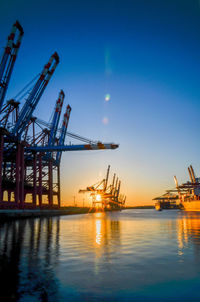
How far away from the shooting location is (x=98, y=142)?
5434 centimetres

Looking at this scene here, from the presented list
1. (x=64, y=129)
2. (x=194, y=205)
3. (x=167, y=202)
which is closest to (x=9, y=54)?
(x=64, y=129)

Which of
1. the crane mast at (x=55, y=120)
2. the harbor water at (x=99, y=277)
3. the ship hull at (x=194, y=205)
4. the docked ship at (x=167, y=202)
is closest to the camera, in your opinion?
the harbor water at (x=99, y=277)

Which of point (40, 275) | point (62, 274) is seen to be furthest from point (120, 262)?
point (40, 275)

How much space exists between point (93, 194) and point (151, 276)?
5253 inches

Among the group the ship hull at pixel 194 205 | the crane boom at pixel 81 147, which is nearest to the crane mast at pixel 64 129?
the crane boom at pixel 81 147

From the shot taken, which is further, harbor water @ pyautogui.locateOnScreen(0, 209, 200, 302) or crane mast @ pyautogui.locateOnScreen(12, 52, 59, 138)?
crane mast @ pyautogui.locateOnScreen(12, 52, 59, 138)

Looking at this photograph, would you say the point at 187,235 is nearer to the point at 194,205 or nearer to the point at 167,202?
the point at 194,205

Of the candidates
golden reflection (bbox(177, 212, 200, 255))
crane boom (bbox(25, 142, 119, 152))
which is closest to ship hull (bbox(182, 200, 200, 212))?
crane boom (bbox(25, 142, 119, 152))

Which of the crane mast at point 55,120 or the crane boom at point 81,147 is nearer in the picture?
the crane boom at point 81,147

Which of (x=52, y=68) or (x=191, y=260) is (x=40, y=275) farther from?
(x=52, y=68)

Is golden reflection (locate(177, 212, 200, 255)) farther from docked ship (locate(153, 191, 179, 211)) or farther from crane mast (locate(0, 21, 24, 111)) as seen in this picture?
docked ship (locate(153, 191, 179, 211))

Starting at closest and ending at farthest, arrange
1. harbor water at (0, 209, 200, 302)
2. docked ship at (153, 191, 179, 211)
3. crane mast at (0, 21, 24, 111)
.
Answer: harbor water at (0, 209, 200, 302) → crane mast at (0, 21, 24, 111) → docked ship at (153, 191, 179, 211)

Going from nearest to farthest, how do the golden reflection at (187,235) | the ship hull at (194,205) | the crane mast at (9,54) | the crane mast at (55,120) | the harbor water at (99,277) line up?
1. the harbor water at (99,277)
2. the golden reflection at (187,235)
3. the crane mast at (9,54)
4. the crane mast at (55,120)
5. the ship hull at (194,205)

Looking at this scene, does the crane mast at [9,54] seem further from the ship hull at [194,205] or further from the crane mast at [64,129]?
the ship hull at [194,205]
